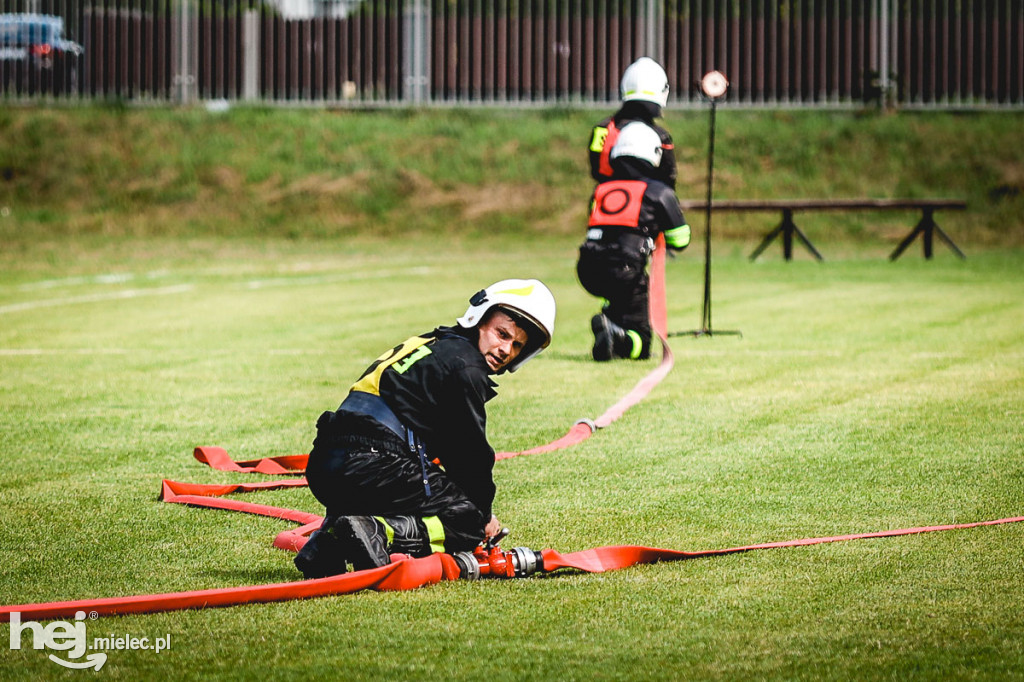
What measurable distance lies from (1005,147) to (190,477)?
85.2 feet

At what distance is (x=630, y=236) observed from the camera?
1239cm

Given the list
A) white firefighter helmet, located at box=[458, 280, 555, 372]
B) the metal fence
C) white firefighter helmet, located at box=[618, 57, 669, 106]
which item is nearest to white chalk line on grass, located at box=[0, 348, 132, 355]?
white firefighter helmet, located at box=[618, 57, 669, 106]

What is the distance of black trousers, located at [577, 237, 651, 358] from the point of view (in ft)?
40.4

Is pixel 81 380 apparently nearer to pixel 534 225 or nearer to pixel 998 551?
pixel 998 551

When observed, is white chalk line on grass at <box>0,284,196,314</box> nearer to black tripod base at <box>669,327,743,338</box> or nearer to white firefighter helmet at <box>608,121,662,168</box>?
black tripod base at <box>669,327,743,338</box>

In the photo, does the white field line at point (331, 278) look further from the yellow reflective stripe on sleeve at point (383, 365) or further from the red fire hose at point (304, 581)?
the yellow reflective stripe on sleeve at point (383, 365)

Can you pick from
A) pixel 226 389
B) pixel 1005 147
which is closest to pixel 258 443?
pixel 226 389

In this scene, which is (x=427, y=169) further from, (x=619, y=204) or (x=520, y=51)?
(x=619, y=204)

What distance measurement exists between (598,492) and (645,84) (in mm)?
6468

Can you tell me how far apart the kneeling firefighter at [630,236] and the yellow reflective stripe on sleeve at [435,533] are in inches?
263

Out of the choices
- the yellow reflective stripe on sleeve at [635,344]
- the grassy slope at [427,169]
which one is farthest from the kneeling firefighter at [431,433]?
the grassy slope at [427,169]

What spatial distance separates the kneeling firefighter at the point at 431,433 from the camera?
5.43 meters

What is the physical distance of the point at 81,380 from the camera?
1077 centimetres

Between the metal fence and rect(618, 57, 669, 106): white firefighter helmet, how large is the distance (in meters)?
18.5
